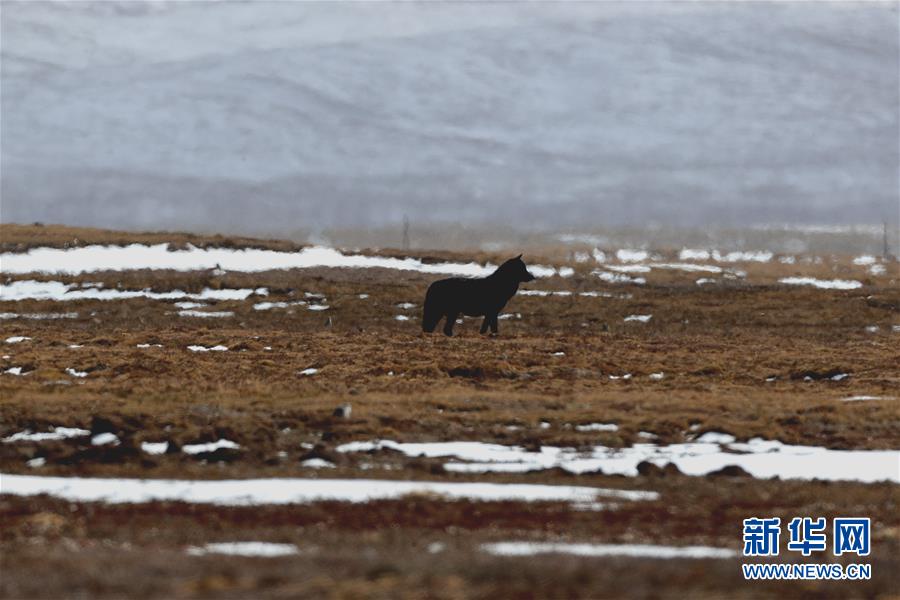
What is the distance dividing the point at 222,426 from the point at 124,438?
5.35 ft

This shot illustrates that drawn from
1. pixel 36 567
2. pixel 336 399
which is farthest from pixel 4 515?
pixel 336 399

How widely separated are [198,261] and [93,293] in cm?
1112

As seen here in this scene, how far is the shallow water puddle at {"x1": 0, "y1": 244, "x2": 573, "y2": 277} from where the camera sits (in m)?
71.2

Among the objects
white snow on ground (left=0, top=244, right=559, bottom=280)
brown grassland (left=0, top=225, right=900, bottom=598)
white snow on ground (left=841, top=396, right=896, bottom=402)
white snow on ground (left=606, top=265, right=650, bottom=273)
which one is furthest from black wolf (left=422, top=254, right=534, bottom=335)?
white snow on ground (left=606, top=265, right=650, bottom=273)

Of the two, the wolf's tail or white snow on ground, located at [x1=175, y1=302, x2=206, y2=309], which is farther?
white snow on ground, located at [x1=175, y1=302, x2=206, y2=309]

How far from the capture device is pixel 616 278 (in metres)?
77.0

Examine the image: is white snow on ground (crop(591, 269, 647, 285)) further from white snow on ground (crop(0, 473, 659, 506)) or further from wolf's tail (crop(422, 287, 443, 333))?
white snow on ground (crop(0, 473, 659, 506))

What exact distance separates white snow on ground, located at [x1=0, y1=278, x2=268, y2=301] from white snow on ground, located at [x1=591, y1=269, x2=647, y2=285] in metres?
21.2

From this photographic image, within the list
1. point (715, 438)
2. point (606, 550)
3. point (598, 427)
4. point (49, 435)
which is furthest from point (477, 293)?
point (606, 550)

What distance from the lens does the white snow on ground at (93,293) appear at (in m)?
60.9

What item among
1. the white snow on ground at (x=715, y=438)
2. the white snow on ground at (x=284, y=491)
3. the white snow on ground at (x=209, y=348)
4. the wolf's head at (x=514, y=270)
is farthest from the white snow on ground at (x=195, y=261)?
the white snow on ground at (x=284, y=491)

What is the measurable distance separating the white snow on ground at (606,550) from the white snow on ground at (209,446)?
8.13 m

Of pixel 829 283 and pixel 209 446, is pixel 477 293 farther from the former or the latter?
pixel 829 283

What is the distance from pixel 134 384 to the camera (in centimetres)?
3030
